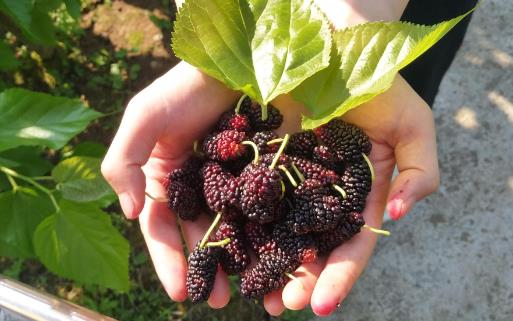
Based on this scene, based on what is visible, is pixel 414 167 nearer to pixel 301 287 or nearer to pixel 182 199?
pixel 301 287

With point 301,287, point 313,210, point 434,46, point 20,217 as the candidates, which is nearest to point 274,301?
point 301,287

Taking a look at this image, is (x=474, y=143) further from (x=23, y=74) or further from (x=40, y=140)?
(x=23, y=74)

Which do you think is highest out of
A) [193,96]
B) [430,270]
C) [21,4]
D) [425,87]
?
[21,4]

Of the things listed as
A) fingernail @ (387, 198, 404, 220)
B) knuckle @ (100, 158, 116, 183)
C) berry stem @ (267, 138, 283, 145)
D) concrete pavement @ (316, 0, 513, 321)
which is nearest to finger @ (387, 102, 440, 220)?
fingernail @ (387, 198, 404, 220)

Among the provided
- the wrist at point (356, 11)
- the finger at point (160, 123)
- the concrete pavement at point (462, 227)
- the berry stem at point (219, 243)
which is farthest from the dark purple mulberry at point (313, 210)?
the concrete pavement at point (462, 227)

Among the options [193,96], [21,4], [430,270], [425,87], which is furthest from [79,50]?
[430,270]

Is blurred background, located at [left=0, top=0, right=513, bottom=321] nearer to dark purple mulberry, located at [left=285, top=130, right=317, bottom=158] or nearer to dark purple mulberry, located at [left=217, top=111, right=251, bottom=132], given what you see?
dark purple mulberry, located at [left=217, top=111, right=251, bottom=132]
